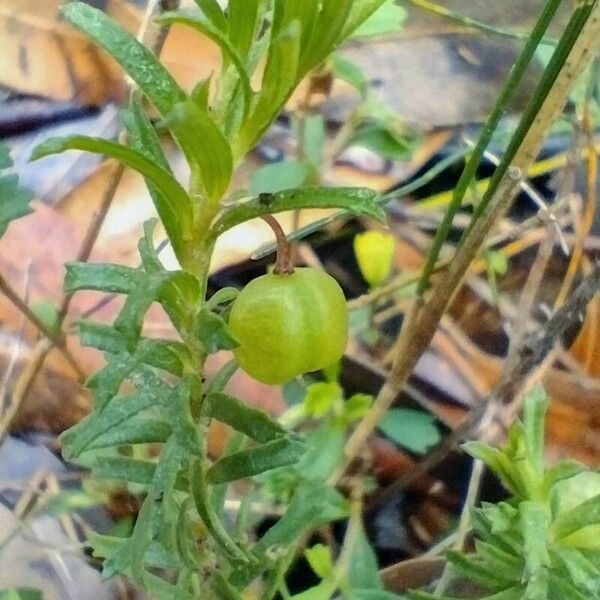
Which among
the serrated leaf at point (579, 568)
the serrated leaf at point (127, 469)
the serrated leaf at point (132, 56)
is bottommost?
the serrated leaf at point (127, 469)

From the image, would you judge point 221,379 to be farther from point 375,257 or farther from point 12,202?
point 375,257

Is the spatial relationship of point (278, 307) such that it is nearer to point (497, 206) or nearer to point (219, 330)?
point (219, 330)

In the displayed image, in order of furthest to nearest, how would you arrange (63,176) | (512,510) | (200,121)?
(63,176), (512,510), (200,121)

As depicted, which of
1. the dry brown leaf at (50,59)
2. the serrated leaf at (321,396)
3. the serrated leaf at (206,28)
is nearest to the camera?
the serrated leaf at (206,28)

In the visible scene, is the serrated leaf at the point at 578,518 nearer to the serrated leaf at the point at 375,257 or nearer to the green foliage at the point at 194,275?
the green foliage at the point at 194,275

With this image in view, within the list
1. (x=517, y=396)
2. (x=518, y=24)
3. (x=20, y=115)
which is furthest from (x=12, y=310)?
(x=518, y=24)

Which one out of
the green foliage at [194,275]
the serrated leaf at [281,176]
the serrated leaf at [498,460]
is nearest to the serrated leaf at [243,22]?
the green foliage at [194,275]
